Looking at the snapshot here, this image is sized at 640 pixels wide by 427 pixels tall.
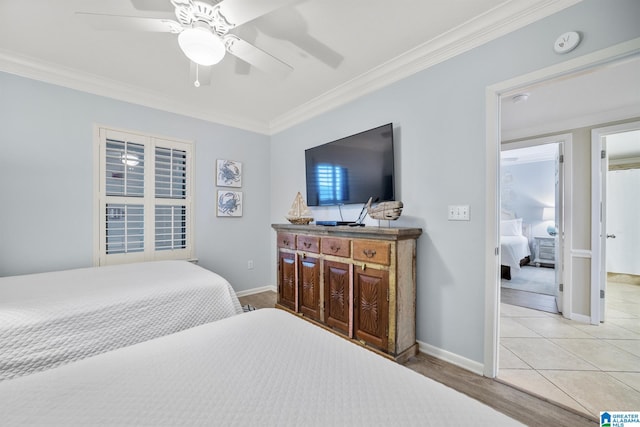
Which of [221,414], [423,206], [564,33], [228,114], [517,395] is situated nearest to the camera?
[221,414]

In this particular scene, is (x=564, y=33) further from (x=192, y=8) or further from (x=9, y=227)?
(x=9, y=227)

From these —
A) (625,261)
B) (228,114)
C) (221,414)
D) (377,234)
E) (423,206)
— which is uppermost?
(228,114)

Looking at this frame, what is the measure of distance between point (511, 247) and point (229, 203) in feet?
15.7

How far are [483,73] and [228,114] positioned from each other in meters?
2.94

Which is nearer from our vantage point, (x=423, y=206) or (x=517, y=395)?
(x=517, y=395)

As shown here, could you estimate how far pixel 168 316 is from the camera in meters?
1.60

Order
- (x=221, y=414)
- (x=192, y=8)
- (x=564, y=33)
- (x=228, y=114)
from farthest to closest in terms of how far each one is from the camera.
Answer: (x=228, y=114) → (x=564, y=33) → (x=192, y=8) → (x=221, y=414)

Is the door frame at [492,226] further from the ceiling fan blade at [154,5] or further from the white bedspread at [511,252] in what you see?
the white bedspread at [511,252]

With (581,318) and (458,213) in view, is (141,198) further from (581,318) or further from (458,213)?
(581,318)

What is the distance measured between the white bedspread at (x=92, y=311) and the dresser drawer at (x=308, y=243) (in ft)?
3.01

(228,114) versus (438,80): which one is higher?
(228,114)

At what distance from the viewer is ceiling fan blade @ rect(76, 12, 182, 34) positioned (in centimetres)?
139

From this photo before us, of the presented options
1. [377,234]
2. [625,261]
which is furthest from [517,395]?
[625,261]

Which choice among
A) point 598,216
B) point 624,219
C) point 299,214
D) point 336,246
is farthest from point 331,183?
point 624,219
